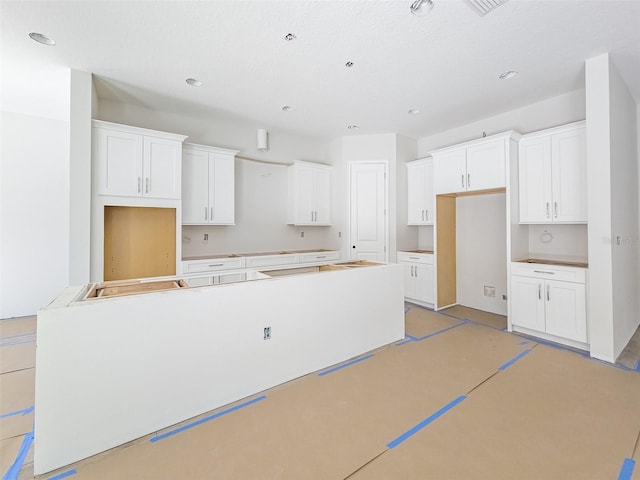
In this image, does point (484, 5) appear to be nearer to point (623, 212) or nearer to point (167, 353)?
point (623, 212)

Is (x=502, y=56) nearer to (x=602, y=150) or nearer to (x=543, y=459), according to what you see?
(x=602, y=150)

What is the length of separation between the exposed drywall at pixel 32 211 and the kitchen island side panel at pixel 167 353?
338cm

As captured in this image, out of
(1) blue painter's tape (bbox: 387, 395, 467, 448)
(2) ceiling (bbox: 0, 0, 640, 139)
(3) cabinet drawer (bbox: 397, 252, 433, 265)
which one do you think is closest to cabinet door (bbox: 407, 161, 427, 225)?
(3) cabinet drawer (bbox: 397, 252, 433, 265)

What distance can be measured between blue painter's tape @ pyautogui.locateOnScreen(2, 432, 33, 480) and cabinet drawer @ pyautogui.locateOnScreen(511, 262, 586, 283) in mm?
4563

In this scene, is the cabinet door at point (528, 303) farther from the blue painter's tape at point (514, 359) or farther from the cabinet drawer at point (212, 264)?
the cabinet drawer at point (212, 264)

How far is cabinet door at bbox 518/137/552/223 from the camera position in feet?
11.2

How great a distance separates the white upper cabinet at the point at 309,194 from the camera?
5.06 metres

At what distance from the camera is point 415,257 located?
4809 millimetres

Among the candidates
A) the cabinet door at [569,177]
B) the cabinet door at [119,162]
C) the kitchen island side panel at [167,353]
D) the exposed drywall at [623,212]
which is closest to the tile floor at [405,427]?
the kitchen island side panel at [167,353]

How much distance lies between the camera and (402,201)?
512 centimetres

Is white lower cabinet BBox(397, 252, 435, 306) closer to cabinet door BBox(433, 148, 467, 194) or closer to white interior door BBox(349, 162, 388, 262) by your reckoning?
white interior door BBox(349, 162, 388, 262)

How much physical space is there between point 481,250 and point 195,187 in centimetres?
439

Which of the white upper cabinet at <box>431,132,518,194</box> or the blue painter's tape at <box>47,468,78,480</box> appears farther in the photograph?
the white upper cabinet at <box>431,132,518,194</box>

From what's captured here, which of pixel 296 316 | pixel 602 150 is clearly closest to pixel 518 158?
pixel 602 150
